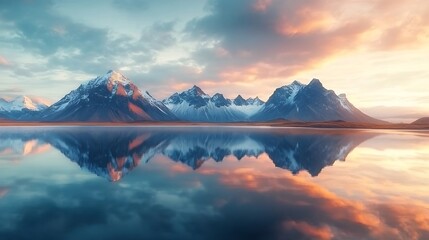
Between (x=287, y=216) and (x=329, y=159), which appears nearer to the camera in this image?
(x=287, y=216)

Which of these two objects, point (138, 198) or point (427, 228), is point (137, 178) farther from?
point (427, 228)

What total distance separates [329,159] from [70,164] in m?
37.4

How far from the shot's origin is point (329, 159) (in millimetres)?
46969

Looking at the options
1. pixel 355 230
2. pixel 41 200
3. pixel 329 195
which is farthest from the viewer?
pixel 329 195

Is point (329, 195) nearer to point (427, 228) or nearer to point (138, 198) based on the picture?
point (427, 228)

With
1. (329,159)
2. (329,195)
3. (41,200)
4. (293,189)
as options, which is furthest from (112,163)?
(329,159)

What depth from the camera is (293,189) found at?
26.9m

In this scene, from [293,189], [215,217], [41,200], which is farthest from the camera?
[293,189]

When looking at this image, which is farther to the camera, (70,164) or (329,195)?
(70,164)

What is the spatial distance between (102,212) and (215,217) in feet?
24.4

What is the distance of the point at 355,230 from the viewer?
A: 16875 millimetres

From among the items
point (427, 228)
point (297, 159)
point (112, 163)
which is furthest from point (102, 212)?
point (297, 159)

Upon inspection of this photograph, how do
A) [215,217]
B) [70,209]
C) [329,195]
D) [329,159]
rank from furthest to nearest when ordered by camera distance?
[329,159] < [329,195] < [70,209] < [215,217]

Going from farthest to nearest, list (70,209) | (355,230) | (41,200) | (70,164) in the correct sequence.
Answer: (70,164) → (41,200) → (70,209) → (355,230)
